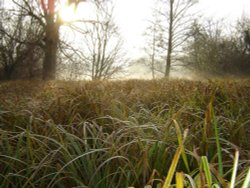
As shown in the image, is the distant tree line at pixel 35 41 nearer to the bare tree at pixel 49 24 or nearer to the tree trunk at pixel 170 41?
the bare tree at pixel 49 24

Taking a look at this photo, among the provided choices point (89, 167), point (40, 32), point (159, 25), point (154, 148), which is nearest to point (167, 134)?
point (154, 148)

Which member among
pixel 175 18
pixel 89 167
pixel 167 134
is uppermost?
pixel 175 18

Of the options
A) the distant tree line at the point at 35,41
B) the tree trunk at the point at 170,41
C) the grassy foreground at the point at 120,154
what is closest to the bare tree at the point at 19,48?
the distant tree line at the point at 35,41

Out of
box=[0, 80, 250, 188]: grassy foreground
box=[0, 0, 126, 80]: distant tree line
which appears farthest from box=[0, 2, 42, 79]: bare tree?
box=[0, 80, 250, 188]: grassy foreground

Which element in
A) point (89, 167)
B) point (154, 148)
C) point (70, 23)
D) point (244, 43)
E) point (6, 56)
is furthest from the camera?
point (244, 43)

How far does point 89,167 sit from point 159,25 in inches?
1001

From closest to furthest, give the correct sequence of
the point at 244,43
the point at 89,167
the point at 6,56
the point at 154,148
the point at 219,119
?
the point at 89,167
the point at 154,148
the point at 219,119
the point at 6,56
the point at 244,43

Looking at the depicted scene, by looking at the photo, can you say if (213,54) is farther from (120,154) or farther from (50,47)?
(120,154)

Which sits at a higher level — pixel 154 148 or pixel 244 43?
pixel 244 43

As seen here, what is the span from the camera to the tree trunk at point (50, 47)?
12984 millimetres

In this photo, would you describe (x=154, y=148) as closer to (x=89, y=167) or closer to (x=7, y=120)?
(x=89, y=167)

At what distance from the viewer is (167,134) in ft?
6.20

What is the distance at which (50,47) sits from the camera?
13.2 metres

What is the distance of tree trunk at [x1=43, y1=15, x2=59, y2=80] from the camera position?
13.0 meters
